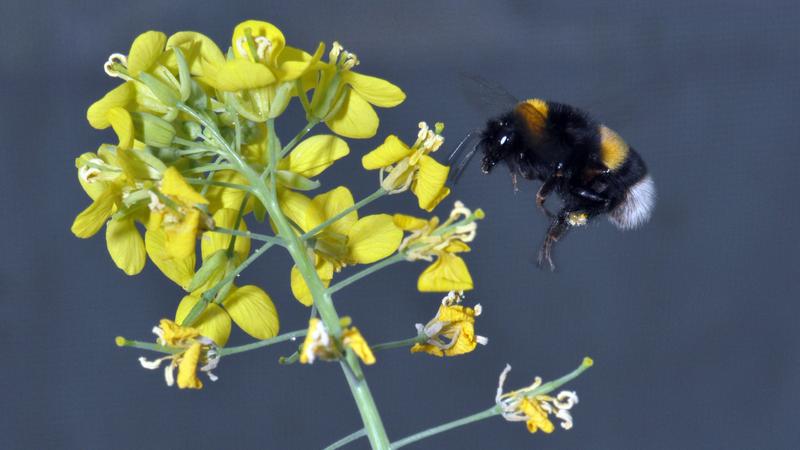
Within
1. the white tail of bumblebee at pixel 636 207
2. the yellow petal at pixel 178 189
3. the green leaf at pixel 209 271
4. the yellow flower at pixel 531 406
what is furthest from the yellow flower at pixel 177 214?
the white tail of bumblebee at pixel 636 207

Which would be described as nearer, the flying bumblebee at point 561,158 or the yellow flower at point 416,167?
the yellow flower at point 416,167

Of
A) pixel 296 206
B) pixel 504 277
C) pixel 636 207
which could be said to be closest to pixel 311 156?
pixel 296 206

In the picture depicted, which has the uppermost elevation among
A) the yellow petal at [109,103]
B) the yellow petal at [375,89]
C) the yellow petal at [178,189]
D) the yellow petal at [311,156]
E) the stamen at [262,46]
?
the stamen at [262,46]

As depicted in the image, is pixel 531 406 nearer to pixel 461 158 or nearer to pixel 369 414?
pixel 369 414

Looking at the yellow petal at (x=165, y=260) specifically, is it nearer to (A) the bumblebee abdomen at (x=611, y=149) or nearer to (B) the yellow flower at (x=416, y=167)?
(B) the yellow flower at (x=416, y=167)

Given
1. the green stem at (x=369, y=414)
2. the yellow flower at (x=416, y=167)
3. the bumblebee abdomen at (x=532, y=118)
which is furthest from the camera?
the bumblebee abdomen at (x=532, y=118)

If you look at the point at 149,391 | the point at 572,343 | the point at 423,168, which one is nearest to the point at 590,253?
the point at 572,343
